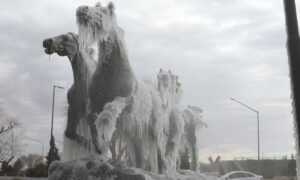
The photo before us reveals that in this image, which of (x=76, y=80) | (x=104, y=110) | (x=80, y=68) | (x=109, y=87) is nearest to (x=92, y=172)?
(x=104, y=110)

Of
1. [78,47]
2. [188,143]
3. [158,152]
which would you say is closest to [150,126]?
[158,152]

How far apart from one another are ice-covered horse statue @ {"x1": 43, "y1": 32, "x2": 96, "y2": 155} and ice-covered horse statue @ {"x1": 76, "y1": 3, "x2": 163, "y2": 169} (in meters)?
0.29

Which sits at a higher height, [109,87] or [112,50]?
[112,50]

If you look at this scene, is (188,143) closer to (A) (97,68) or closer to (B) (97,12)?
(A) (97,68)

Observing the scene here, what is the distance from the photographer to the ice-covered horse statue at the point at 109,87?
23.9 feet

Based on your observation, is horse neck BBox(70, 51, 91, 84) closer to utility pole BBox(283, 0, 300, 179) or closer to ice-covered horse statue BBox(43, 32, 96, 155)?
ice-covered horse statue BBox(43, 32, 96, 155)

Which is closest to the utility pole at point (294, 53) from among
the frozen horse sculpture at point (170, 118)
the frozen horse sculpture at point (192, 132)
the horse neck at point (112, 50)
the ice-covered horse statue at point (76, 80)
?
the horse neck at point (112, 50)

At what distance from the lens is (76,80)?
26.3 ft

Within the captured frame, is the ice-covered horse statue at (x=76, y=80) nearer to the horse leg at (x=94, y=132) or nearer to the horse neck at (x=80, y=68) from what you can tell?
the horse neck at (x=80, y=68)

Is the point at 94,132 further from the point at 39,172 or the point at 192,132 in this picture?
the point at 39,172

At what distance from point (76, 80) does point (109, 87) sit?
0.84 meters

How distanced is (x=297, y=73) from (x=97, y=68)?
4.36 metres

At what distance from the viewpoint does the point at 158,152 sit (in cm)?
924

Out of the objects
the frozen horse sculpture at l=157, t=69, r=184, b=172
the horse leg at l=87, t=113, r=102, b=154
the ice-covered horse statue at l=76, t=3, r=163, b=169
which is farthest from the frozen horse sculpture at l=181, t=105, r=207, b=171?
the horse leg at l=87, t=113, r=102, b=154
